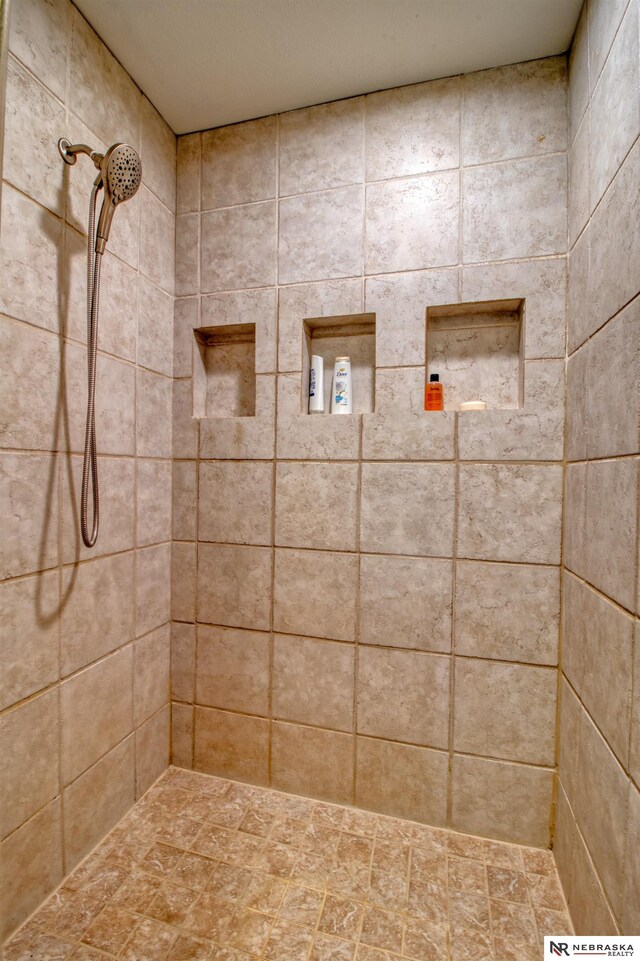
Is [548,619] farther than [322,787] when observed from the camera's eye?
No

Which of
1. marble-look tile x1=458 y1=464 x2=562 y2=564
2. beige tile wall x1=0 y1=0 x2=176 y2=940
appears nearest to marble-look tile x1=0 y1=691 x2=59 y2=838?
beige tile wall x1=0 y1=0 x2=176 y2=940

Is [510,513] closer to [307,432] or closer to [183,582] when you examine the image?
[307,432]

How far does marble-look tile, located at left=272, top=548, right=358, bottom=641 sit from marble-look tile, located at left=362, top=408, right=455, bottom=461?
32 centimetres

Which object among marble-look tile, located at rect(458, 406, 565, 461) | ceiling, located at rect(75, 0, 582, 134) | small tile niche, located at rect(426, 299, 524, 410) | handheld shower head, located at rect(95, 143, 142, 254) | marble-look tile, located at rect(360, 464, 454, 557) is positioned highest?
ceiling, located at rect(75, 0, 582, 134)

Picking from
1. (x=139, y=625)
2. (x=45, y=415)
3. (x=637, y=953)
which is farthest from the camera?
(x=139, y=625)

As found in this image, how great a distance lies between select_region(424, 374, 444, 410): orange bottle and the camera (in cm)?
119

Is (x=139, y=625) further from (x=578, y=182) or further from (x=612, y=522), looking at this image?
(x=578, y=182)

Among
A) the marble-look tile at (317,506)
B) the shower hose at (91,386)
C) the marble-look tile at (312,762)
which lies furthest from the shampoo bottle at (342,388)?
the marble-look tile at (312,762)

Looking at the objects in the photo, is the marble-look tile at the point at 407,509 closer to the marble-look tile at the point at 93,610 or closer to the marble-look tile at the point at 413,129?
the marble-look tile at the point at 93,610

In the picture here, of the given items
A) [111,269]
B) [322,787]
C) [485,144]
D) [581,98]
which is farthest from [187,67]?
[322,787]

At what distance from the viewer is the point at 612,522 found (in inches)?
31.9

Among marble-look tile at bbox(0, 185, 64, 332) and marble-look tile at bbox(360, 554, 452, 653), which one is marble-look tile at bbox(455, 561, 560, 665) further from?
marble-look tile at bbox(0, 185, 64, 332)

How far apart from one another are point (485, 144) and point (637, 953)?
1.69 metres

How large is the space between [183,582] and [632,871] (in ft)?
3.97
